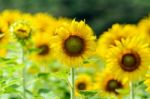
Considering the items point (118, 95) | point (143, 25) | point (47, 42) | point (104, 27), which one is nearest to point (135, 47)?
point (118, 95)

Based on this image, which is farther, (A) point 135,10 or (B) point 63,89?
(A) point 135,10

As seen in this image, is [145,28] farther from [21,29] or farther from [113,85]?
[21,29]

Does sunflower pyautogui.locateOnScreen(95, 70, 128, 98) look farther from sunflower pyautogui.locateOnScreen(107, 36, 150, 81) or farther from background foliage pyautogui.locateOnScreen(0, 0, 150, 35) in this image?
background foliage pyautogui.locateOnScreen(0, 0, 150, 35)

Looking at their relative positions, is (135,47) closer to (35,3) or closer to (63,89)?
(63,89)

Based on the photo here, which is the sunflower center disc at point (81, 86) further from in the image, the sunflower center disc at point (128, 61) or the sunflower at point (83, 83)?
the sunflower center disc at point (128, 61)

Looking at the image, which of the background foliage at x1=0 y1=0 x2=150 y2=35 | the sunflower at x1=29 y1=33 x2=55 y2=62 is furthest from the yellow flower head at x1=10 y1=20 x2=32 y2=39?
the background foliage at x1=0 y1=0 x2=150 y2=35

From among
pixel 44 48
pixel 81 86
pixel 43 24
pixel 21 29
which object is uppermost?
pixel 43 24

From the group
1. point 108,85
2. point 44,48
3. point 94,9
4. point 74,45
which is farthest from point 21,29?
point 94,9

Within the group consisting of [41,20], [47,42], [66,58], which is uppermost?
[41,20]
